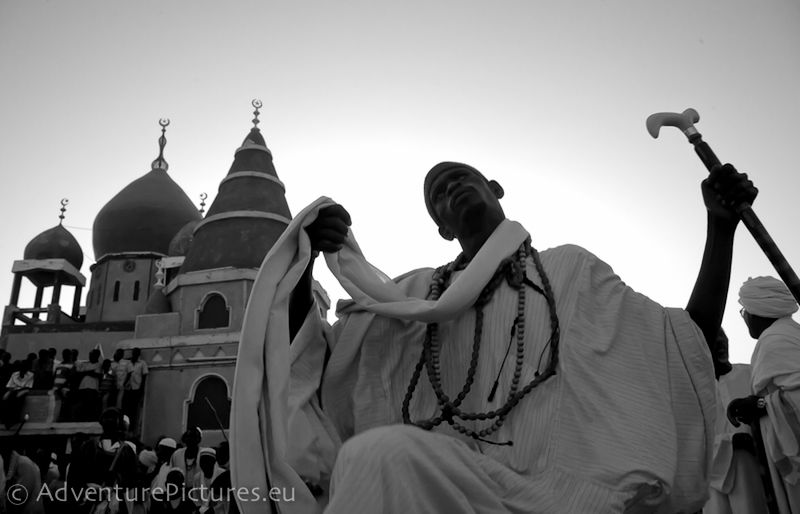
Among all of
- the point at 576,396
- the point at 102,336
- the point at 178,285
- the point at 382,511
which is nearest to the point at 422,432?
the point at 382,511

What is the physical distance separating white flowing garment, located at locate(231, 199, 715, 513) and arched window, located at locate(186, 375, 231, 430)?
16.9m

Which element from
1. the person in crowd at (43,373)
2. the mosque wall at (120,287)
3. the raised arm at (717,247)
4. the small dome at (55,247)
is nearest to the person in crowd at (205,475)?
the raised arm at (717,247)

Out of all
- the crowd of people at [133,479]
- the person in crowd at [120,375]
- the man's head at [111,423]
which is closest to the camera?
the crowd of people at [133,479]

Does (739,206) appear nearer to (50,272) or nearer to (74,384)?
(74,384)

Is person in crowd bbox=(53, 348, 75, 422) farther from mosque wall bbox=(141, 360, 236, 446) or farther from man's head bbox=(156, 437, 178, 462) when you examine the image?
man's head bbox=(156, 437, 178, 462)

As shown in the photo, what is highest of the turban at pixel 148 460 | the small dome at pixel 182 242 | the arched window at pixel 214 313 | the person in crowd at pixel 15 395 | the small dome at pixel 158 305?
the small dome at pixel 182 242

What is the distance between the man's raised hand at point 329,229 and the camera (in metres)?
2.71

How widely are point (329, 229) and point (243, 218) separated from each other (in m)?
19.4

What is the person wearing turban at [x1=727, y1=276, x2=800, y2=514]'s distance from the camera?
4914 millimetres

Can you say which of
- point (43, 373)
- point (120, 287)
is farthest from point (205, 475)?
point (120, 287)

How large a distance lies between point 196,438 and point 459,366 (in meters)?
7.23

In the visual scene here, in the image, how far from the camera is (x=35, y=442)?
17562 mm

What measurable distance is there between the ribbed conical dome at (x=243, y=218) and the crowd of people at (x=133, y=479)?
39.4 ft

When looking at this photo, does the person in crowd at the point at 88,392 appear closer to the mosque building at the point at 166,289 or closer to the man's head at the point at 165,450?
the mosque building at the point at 166,289
